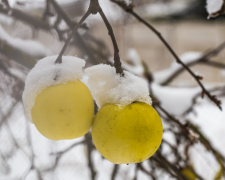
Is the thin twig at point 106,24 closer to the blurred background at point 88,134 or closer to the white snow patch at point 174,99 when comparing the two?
the blurred background at point 88,134

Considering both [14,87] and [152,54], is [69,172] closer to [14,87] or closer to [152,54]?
[14,87]

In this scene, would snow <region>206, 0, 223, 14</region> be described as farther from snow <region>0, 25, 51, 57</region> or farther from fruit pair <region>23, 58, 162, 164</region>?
snow <region>0, 25, 51, 57</region>

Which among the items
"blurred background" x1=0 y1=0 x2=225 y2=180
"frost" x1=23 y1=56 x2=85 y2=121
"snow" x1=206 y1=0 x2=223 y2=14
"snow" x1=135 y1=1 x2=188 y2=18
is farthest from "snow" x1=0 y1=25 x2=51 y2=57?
"snow" x1=135 y1=1 x2=188 y2=18

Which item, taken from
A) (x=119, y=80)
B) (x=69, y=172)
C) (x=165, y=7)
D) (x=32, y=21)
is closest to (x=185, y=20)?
(x=165, y=7)

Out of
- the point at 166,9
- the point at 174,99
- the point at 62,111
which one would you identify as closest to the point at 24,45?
the point at 62,111

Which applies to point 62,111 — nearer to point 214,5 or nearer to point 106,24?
point 106,24

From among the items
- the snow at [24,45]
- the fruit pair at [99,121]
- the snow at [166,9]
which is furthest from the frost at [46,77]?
the snow at [166,9]

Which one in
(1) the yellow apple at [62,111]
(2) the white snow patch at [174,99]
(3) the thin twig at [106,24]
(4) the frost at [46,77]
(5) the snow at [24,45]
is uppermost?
(3) the thin twig at [106,24]
